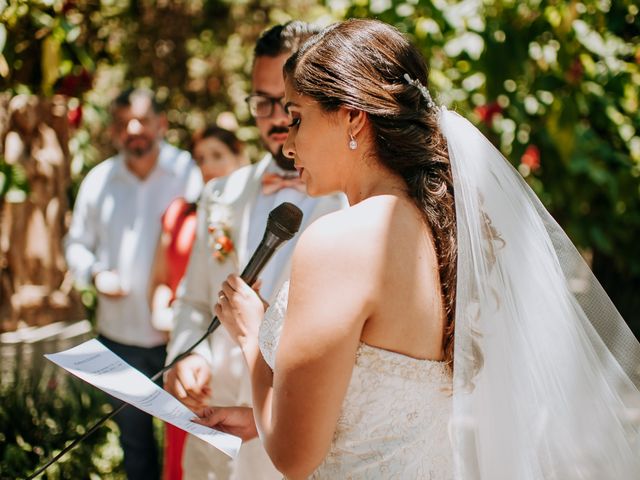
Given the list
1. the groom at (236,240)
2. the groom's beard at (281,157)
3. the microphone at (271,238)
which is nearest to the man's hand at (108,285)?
the groom at (236,240)

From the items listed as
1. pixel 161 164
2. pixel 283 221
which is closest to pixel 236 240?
pixel 283 221

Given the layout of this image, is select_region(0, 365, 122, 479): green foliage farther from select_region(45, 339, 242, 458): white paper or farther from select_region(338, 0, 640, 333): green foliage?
select_region(338, 0, 640, 333): green foliage

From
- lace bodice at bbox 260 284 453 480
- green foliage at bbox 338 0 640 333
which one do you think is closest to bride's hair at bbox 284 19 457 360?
lace bodice at bbox 260 284 453 480

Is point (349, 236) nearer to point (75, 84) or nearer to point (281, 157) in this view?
point (281, 157)

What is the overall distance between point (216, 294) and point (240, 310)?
2.64 ft

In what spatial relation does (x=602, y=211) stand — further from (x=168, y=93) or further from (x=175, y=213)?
(x=168, y=93)

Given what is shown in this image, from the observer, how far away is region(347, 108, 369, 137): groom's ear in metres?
1.55

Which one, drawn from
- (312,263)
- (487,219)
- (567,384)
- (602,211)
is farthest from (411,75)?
(602,211)

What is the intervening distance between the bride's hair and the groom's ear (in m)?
0.01

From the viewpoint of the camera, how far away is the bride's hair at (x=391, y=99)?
5.04 feet

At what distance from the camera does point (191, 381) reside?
7.31 ft

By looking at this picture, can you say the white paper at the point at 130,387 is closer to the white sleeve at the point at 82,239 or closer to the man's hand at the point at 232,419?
the man's hand at the point at 232,419

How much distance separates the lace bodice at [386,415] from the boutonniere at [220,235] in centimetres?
85

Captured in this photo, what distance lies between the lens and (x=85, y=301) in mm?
4770
